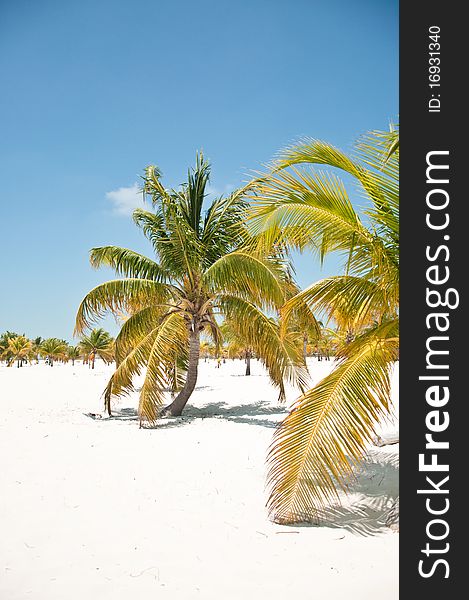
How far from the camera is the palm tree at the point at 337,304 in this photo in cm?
382

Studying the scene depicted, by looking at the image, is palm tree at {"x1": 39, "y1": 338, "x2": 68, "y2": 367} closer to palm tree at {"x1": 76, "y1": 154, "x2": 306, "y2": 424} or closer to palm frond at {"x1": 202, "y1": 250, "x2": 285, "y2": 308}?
palm tree at {"x1": 76, "y1": 154, "x2": 306, "y2": 424}

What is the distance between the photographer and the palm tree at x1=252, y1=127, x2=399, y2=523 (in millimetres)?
3816

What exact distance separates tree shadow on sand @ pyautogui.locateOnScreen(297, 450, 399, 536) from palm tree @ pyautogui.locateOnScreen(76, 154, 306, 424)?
12.4ft

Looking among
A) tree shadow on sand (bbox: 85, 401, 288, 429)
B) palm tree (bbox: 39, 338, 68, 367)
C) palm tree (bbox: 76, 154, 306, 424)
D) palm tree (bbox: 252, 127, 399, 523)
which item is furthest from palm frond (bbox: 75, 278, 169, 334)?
palm tree (bbox: 39, 338, 68, 367)

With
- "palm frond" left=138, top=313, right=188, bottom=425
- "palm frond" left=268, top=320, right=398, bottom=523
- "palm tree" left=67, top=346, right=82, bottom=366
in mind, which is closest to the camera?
"palm frond" left=268, top=320, right=398, bottom=523

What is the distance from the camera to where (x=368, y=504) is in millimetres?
4391

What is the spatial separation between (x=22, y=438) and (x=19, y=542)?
4216mm

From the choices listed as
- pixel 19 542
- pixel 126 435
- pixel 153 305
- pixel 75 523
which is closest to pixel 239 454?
pixel 126 435

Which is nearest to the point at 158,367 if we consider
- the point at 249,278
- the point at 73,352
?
the point at 249,278

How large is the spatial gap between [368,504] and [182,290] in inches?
277

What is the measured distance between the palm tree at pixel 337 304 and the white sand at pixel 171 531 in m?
0.45

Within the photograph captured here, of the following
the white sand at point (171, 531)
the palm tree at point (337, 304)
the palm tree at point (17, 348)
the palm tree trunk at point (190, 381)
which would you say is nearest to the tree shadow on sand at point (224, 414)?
the palm tree trunk at point (190, 381)

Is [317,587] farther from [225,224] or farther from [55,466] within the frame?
[225,224]

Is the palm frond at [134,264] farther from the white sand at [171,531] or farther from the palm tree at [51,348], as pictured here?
the palm tree at [51,348]
